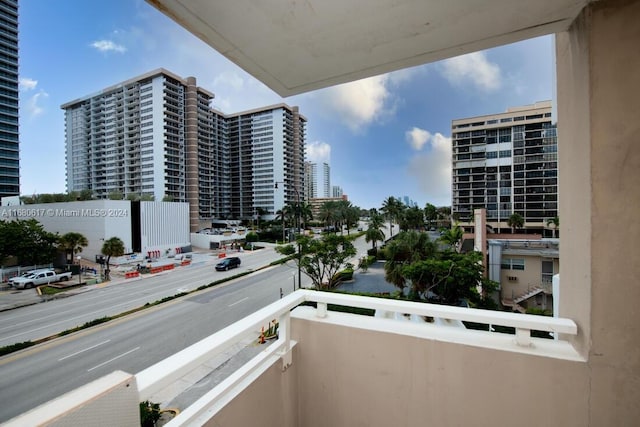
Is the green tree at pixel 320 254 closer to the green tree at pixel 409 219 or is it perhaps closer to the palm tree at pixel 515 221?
the palm tree at pixel 515 221

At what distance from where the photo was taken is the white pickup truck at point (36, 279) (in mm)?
16812

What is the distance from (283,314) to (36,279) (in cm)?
2490

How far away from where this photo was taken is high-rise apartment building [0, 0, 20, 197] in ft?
102

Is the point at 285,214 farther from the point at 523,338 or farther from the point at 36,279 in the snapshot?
the point at 523,338

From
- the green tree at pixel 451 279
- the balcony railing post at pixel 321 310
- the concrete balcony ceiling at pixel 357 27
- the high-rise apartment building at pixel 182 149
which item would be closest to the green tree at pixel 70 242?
the high-rise apartment building at pixel 182 149

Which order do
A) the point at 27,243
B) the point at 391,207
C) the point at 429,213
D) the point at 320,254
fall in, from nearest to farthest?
the point at 320,254 → the point at 27,243 → the point at 391,207 → the point at 429,213

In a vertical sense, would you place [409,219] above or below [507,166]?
below

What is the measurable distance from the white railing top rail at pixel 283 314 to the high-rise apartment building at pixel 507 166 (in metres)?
38.1

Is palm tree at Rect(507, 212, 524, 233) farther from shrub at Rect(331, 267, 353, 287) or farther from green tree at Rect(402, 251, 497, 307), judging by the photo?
green tree at Rect(402, 251, 497, 307)

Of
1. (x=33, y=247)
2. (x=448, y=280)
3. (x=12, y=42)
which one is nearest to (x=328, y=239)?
(x=448, y=280)

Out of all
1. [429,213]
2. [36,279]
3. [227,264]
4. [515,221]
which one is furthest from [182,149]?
[515,221]

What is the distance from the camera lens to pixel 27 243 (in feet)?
61.6

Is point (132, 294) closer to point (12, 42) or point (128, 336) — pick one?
point (128, 336)

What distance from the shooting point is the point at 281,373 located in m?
1.46
